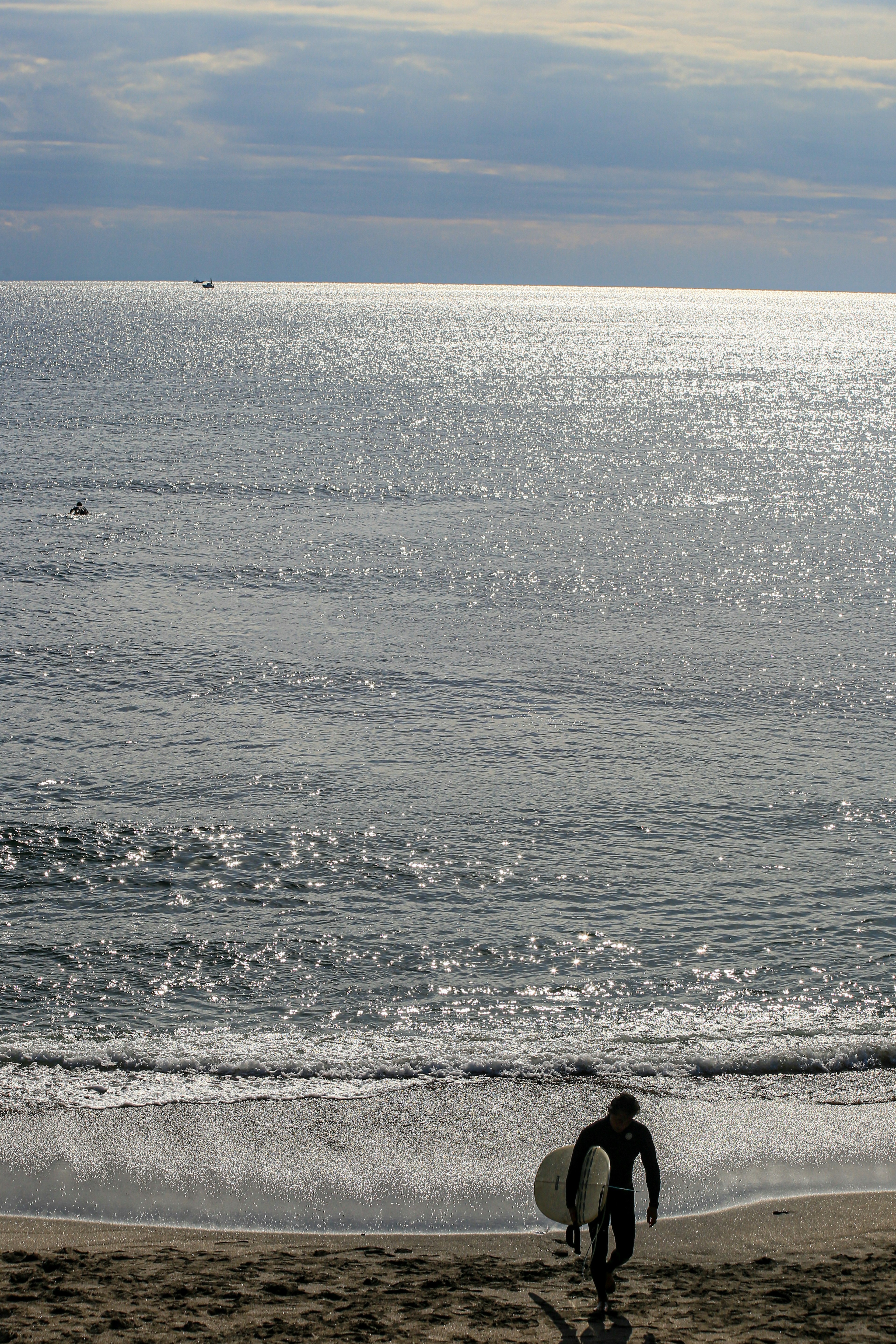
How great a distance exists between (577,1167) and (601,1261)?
73 cm

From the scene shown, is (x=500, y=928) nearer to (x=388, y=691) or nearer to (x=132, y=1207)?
(x=132, y=1207)

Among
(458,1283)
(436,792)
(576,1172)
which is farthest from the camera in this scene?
(436,792)

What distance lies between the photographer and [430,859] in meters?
21.6

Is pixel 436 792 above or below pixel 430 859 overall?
above

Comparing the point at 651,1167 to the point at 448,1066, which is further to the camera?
the point at 448,1066

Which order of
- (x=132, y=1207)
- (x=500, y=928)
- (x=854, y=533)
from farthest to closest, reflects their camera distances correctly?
(x=854, y=533) → (x=500, y=928) → (x=132, y=1207)

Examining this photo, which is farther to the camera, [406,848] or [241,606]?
[241,606]

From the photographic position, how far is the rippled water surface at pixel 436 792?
15.9 m

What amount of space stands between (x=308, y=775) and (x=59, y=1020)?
9994mm

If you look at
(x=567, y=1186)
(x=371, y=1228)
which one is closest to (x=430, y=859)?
(x=371, y=1228)

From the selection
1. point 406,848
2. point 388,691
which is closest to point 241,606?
point 388,691

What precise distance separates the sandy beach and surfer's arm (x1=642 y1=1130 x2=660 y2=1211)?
74cm

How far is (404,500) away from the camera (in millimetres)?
→ 63344

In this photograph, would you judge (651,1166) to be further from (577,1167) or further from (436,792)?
(436,792)
